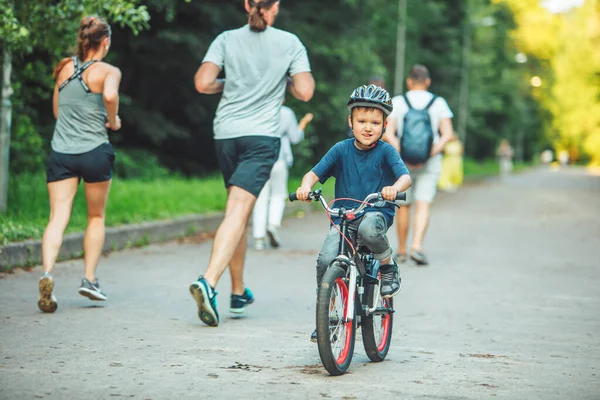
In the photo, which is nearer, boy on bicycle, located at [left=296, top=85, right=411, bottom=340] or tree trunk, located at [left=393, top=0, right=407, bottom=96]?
boy on bicycle, located at [left=296, top=85, right=411, bottom=340]

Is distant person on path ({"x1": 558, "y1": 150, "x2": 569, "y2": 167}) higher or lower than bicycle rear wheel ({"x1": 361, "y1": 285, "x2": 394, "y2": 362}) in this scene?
higher

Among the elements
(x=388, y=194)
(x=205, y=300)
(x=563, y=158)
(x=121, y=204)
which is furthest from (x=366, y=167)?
(x=563, y=158)

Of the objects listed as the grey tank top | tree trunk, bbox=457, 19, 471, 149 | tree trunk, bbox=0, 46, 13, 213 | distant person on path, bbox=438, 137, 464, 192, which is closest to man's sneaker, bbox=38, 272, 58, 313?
the grey tank top

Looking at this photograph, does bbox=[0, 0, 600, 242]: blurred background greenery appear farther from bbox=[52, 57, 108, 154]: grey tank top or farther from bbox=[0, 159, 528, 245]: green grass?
bbox=[52, 57, 108, 154]: grey tank top

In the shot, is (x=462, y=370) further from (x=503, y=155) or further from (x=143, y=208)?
(x=503, y=155)

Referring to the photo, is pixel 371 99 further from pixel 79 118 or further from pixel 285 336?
pixel 79 118

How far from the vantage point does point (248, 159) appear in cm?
704

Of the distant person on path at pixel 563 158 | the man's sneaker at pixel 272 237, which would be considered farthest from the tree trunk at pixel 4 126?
the distant person on path at pixel 563 158

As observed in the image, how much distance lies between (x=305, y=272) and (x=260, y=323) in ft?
10.4

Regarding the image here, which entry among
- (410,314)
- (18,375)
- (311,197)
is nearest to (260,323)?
(410,314)

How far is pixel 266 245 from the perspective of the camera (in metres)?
12.8

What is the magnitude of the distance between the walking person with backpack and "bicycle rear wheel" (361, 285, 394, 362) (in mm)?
5146

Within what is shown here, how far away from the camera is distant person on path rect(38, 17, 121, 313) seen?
24.2 ft

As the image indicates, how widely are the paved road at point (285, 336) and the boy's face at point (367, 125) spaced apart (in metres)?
1.21
